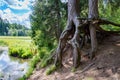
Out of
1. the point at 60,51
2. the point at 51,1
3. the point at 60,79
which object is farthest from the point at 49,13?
the point at 60,79

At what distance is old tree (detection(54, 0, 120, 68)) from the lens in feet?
27.5

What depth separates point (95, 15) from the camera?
862 centimetres

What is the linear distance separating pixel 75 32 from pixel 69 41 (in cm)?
41

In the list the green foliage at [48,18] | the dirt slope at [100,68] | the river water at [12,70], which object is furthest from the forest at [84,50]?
the river water at [12,70]

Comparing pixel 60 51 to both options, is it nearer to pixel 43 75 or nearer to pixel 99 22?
pixel 43 75

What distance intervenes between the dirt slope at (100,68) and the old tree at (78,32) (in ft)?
1.05

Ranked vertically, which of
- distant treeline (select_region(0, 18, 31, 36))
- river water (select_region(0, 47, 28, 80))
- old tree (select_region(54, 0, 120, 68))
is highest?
old tree (select_region(54, 0, 120, 68))

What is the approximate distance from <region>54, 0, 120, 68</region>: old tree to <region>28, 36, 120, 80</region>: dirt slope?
0.32 metres

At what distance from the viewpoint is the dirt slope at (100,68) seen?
7.04 metres

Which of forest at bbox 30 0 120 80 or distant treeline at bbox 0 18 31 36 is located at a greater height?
forest at bbox 30 0 120 80

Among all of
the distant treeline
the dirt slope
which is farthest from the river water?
the distant treeline

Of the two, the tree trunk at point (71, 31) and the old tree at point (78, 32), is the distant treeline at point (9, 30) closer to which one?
the tree trunk at point (71, 31)

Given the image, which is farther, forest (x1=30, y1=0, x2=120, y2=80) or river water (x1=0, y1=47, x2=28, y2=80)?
river water (x1=0, y1=47, x2=28, y2=80)

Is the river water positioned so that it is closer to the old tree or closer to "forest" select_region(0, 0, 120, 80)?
"forest" select_region(0, 0, 120, 80)
